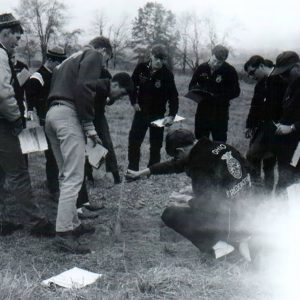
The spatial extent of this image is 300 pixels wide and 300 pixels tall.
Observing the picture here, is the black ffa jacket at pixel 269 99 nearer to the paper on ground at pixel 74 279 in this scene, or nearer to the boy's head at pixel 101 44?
the boy's head at pixel 101 44

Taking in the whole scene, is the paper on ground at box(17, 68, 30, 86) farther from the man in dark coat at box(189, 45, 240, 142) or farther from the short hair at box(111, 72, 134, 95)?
the man in dark coat at box(189, 45, 240, 142)

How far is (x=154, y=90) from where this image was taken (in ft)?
23.0

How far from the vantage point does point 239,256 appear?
13.8ft

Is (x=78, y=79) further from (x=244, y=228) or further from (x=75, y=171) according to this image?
(x=244, y=228)

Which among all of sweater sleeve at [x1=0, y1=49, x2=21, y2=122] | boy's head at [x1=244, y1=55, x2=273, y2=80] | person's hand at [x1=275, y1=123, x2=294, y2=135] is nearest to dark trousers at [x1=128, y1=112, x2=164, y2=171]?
boy's head at [x1=244, y1=55, x2=273, y2=80]

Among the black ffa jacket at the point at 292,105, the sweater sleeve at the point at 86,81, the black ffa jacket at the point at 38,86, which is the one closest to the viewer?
the sweater sleeve at the point at 86,81

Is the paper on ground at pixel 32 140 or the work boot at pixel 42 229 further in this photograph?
the paper on ground at pixel 32 140

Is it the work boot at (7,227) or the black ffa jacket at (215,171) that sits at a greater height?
the black ffa jacket at (215,171)

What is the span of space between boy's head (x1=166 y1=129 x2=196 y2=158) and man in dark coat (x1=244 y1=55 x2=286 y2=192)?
2.10 meters

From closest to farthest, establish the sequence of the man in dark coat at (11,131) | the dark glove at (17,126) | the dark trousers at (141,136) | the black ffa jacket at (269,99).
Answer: the man in dark coat at (11,131)
the dark glove at (17,126)
the black ffa jacket at (269,99)
the dark trousers at (141,136)

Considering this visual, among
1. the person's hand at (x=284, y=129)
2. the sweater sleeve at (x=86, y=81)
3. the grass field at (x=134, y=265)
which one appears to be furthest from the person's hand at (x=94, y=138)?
the person's hand at (x=284, y=129)

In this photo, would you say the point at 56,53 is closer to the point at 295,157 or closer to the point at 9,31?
the point at 9,31

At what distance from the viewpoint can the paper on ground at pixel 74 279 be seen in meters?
3.51

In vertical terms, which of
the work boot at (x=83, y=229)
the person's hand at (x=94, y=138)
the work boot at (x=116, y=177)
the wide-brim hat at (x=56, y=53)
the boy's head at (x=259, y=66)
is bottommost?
the work boot at (x=116, y=177)
